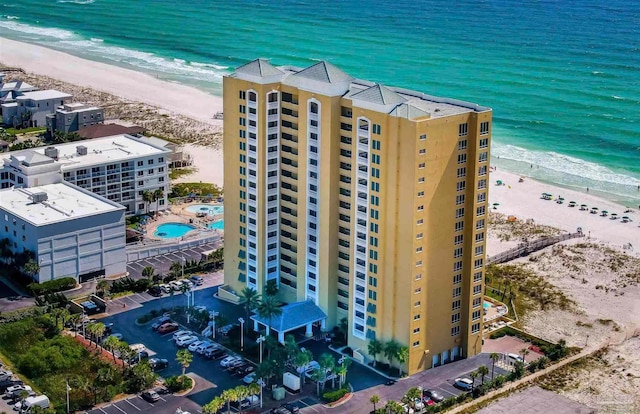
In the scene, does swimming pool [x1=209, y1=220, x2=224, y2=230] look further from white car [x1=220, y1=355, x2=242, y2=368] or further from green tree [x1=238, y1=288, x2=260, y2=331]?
white car [x1=220, y1=355, x2=242, y2=368]

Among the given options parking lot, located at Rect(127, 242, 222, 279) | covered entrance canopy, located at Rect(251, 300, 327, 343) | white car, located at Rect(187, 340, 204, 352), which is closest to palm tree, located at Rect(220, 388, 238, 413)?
white car, located at Rect(187, 340, 204, 352)

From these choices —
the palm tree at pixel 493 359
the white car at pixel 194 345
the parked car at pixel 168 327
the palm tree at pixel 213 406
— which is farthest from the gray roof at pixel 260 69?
the palm tree at pixel 493 359

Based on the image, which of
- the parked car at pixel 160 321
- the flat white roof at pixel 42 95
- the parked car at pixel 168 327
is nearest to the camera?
the parked car at pixel 168 327

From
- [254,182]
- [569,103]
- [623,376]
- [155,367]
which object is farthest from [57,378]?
[569,103]

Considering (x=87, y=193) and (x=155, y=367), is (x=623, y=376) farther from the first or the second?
(x=87, y=193)

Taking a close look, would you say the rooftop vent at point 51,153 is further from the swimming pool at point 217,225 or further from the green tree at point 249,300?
the green tree at point 249,300
